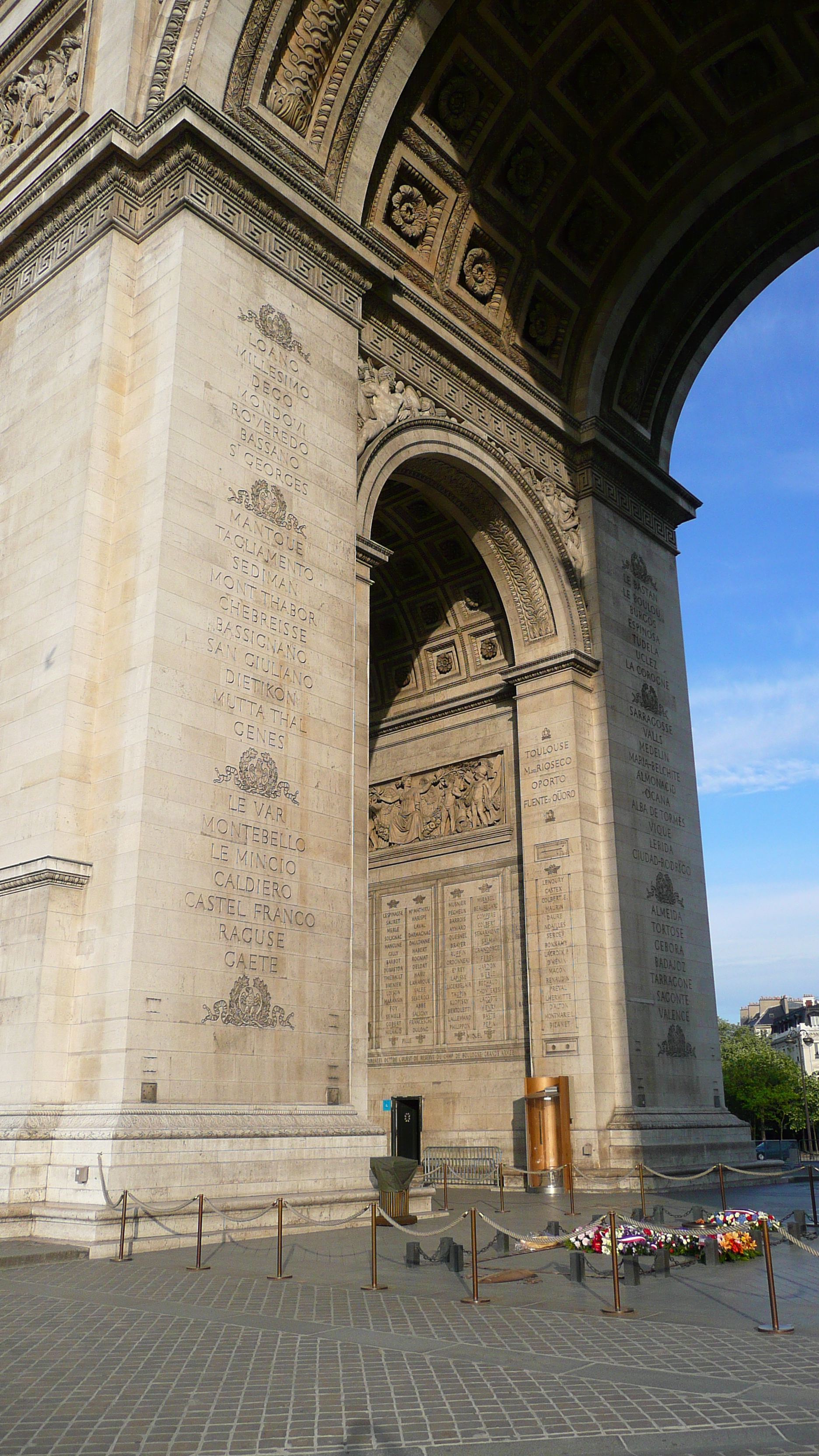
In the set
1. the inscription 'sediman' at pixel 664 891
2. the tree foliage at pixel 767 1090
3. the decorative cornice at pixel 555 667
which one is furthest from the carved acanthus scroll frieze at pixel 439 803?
the tree foliage at pixel 767 1090

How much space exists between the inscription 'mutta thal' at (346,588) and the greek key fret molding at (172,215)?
0.08m

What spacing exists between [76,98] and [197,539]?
855 cm

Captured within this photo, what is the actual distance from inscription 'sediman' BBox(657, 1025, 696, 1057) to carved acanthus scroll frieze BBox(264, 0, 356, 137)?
1776cm

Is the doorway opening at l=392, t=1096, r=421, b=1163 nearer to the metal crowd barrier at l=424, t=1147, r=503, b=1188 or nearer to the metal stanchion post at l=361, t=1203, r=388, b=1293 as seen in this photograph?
the metal crowd barrier at l=424, t=1147, r=503, b=1188

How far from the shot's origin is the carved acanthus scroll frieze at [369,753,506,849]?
23.8m

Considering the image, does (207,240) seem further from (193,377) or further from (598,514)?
(598,514)

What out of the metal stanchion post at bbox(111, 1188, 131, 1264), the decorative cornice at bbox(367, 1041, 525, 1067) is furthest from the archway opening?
the metal stanchion post at bbox(111, 1188, 131, 1264)

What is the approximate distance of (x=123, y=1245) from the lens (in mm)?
10547

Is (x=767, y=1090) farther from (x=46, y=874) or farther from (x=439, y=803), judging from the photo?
(x=46, y=874)

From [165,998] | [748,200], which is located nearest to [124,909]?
[165,998]

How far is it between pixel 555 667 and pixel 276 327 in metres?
9.23

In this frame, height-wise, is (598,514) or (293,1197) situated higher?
(598,514)

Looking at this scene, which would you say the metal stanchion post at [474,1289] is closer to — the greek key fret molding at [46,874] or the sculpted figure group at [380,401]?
the greek key fret molding at [46,874]

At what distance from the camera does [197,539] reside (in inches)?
570
